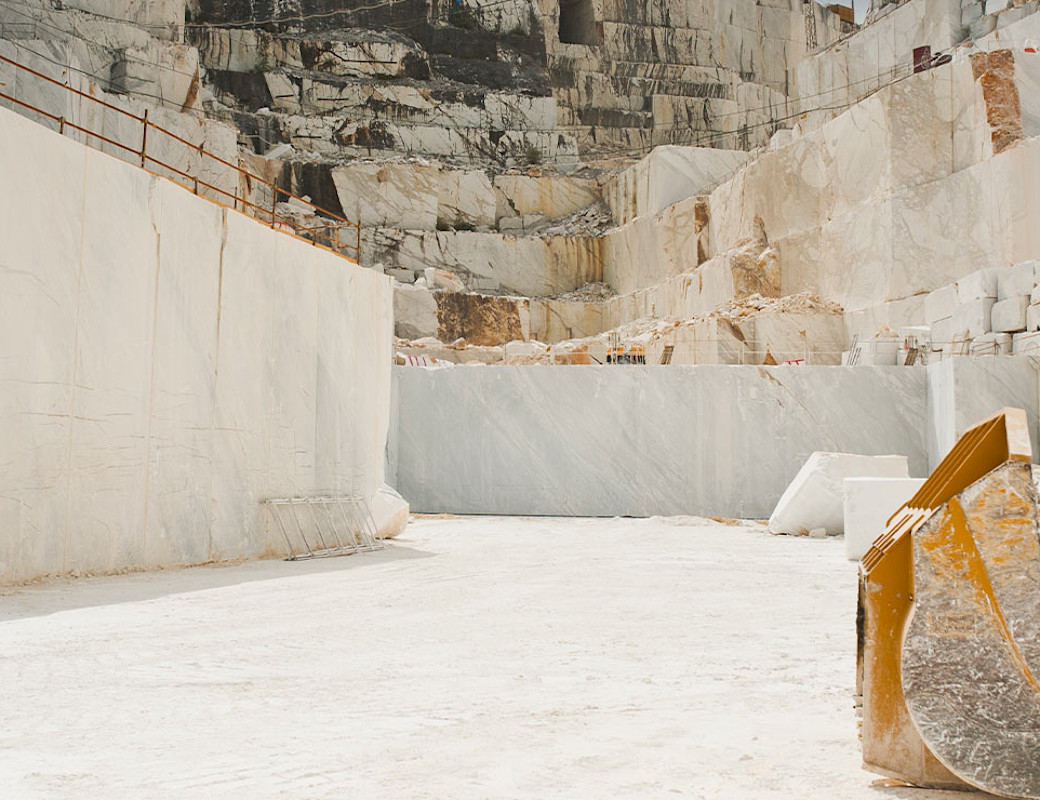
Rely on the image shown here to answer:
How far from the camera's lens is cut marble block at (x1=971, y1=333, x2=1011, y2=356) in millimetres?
17266

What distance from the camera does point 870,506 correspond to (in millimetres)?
10719

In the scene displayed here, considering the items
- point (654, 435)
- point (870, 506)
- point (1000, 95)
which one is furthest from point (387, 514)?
point (1000, 95)

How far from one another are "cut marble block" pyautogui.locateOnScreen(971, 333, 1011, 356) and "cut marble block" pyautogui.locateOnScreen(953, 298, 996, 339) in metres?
0.16

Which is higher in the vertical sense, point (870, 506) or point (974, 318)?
point (974, 318)

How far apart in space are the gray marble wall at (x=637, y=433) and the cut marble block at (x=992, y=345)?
1.13 meters

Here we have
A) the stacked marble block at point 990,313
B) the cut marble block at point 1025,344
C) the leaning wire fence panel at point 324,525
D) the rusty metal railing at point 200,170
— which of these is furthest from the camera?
the stacked marble block at point 990,313

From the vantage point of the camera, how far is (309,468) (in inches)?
458

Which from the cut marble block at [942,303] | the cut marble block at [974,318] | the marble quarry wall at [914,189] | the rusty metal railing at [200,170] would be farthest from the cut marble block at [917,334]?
the rusty metal railing at [200,170]

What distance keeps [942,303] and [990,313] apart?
2.10 m

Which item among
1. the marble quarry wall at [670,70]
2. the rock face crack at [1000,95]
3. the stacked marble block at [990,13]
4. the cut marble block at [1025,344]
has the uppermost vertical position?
the marble quarry wall at [670,70]

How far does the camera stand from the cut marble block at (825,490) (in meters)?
13.8

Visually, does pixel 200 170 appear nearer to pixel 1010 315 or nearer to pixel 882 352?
pixel 882 352

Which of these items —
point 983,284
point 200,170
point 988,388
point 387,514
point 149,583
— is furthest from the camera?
point 200,170

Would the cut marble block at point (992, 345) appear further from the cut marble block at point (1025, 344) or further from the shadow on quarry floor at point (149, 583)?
the shadow on quarry floor at point (149, 583)
